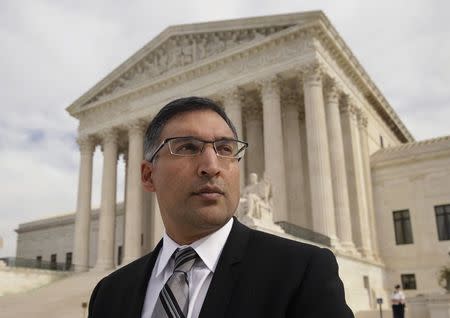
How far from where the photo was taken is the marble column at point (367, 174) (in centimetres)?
3500

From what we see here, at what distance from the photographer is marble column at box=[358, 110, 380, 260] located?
35.0 m

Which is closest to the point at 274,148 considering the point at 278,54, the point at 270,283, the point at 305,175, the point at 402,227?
the point at 305,175

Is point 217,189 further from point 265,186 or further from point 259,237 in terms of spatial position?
point 265,186

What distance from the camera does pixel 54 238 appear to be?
2362 inches

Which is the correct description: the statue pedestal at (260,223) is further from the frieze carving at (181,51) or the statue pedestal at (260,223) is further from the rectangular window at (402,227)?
the rectangular window at (402,227)

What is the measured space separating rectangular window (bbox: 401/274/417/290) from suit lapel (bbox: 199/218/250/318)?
A: 34.8 meters

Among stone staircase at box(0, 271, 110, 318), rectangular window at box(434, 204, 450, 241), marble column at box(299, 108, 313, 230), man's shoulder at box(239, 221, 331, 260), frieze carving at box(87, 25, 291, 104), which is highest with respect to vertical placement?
frieze carving at box(87, 25, 291, 104)

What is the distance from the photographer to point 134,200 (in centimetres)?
3806

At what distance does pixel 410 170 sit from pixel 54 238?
1736 inches

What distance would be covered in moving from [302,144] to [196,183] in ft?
117

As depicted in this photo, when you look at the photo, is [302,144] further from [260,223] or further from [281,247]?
[281,247]

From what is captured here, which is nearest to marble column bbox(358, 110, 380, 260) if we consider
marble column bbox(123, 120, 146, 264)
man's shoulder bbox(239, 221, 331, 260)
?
marble column bbox(123, 120, 146, 264)

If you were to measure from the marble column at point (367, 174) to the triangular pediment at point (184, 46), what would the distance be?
1012cm

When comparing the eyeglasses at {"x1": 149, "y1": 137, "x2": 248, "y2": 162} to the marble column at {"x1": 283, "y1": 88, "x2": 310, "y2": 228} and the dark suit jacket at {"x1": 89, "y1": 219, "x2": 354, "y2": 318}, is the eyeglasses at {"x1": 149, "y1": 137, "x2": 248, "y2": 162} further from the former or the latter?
the marble column at {"x1": 283, "y1": 88, "x2": 310, "y2": 228}
